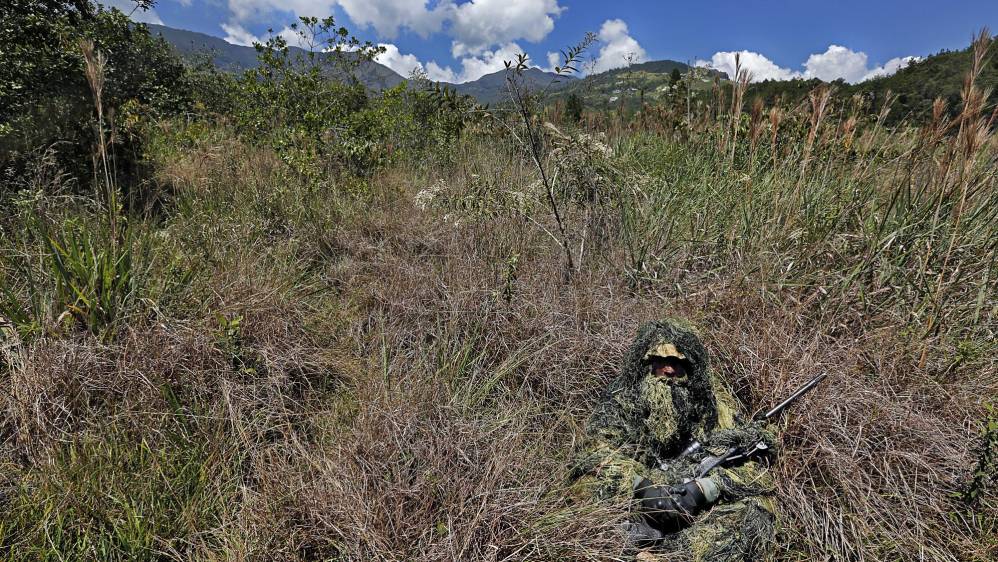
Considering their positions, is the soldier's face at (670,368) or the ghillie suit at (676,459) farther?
the soldier's face at (670,368)

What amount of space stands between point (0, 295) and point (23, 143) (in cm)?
178

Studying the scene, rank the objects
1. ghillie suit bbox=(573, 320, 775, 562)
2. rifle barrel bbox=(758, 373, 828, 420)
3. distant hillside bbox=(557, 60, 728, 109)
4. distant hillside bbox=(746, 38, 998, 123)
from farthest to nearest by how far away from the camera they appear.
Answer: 1. distant hillside bbox=(557, 60, 728, 109)
2. distant hillside bbox=(746, 38, 998, 123)
3. rifle barrel bbox=(758, 373, 828, 420)
4. ghillie suit bbox=(573, 320, 775, 562)

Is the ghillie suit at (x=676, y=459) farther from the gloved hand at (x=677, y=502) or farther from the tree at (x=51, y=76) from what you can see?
the tree at (x=51, y=76)

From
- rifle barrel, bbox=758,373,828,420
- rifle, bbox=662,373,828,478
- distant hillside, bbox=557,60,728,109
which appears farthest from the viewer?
distant hillside, bbox=557,60,728,109

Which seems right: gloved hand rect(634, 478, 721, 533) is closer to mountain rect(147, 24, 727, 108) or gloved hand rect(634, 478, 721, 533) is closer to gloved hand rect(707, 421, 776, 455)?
gloved hand rect(707, 421, 776, 455)

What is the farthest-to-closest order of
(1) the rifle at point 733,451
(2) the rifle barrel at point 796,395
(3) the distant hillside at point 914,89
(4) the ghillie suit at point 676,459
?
(3) the distant hillside at point 914,89
(2) the rifle barrel at point 796,395
(1) the rifle at point 733,451
(4) the ghillie suit at point 676,459

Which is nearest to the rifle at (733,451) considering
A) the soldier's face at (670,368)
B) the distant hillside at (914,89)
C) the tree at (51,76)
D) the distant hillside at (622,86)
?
the soldier's face at (670,368)

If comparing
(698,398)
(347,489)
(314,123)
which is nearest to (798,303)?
(698,398)

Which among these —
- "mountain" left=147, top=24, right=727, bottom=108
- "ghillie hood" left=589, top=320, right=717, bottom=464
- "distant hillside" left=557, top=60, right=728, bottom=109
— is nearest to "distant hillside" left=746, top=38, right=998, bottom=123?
"distant hillside" left=557, top=60, right=728, bottom=109

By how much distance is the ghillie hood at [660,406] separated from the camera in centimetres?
165

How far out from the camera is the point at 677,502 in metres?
1.42

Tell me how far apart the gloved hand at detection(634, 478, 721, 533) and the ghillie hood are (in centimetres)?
20

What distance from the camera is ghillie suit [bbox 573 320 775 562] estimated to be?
4.54 feet

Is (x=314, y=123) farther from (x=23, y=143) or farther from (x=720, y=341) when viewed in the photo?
(x=720, y=341)
